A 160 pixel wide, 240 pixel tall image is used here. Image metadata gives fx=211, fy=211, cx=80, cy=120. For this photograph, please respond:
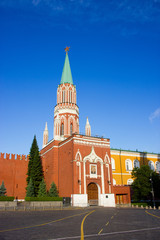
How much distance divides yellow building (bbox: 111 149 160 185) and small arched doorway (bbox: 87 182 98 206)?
476 inches

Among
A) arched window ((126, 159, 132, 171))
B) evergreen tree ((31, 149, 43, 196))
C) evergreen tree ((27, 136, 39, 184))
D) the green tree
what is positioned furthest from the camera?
arched window ((126, 159, 132, 171))

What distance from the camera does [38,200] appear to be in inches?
1358

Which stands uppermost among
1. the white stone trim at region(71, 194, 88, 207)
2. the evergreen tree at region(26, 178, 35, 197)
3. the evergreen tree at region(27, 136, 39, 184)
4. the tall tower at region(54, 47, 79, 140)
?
the tall tower at region(54, 47, 79, 140)

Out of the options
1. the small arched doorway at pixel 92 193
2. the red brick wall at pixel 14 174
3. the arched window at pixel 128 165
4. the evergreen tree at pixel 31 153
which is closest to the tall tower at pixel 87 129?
the evergreen tree at pixel 31 153

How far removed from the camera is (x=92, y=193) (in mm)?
39500

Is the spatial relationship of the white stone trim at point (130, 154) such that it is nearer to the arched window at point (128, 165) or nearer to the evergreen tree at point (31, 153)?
the arched window at point (128, 165)

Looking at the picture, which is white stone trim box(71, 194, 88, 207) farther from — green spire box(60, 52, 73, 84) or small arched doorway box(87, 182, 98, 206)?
green spire box(60, 52, 73, 84)

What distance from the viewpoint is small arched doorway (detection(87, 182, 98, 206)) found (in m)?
38.9

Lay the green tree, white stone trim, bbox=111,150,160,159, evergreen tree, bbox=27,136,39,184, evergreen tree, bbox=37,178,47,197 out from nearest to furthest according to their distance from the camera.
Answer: evergreen tree, bbox=37,178,47,197 → the green tree → evergreen tree, bbox=27,136,39,184 → white stone trim, bbox=111,150,160,159

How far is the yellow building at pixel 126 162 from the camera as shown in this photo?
2053 inches

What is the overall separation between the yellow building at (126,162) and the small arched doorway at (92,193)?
12103 millimetres

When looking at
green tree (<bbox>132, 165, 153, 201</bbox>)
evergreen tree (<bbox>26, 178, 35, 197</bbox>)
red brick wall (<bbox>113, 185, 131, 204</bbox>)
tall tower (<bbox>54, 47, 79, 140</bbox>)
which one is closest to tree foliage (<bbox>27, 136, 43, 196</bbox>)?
evergreen tree (<bbox>26, 178, 35, 197</bbox>)

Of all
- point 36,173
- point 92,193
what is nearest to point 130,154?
point 92,193

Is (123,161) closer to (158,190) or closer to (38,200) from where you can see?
(158,190)
